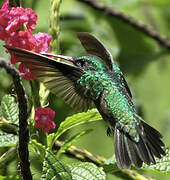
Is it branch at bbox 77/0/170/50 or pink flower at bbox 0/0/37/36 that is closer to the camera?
pink flower at bbox 0/0/37/36

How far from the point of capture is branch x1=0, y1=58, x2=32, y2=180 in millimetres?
973

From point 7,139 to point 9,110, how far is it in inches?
5.3

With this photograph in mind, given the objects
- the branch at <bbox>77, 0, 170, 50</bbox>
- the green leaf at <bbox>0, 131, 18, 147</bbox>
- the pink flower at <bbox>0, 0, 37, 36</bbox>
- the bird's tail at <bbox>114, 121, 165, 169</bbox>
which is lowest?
the bird's tail at <bbox>114, 121, 165, 169</bbox>

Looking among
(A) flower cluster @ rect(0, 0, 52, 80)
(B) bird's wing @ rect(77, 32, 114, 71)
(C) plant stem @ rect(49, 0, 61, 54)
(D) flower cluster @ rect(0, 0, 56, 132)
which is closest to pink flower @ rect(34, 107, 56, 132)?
(D) flower cluster @ rect(0, 0, 56, 132)

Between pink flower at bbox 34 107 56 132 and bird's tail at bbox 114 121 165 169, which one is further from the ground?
pink flower at bbox 34 107 56 132

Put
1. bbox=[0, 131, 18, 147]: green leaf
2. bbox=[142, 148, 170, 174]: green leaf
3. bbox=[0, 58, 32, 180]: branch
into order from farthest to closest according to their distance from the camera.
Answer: bbox=[142, 148, 170, 174]: green leaf → bbox=[0, 131, 18, 147]: green leaf → bbox=[0, 58, 32, 180]: branch

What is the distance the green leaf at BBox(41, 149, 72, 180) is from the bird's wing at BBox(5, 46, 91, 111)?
0.22m

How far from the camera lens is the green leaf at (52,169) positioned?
1184 millimetres

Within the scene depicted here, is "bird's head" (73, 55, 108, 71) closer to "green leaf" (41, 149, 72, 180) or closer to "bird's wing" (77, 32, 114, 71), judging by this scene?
"bird's wing" (77, 32, 114, 71)

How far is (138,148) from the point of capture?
4.50ft

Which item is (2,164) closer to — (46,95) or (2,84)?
(46,95)

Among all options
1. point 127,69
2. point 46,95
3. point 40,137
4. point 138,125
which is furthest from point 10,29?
point 127,69

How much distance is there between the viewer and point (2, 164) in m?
1.29

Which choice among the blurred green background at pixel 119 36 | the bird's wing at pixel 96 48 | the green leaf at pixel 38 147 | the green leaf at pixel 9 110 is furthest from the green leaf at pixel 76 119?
the blurred green background at pixel 119 36
